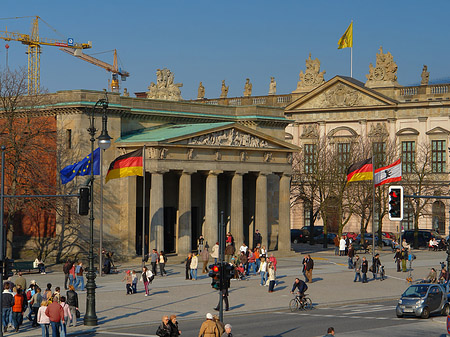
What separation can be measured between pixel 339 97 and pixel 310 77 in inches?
225

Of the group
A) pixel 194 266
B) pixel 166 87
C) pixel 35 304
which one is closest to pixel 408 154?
pixel 166 87

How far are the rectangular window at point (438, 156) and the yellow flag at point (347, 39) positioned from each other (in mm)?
16779

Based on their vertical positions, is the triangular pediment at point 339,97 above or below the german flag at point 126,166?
above

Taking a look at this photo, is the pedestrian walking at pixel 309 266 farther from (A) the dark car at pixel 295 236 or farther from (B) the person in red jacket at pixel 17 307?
(A) the dark car at pixel 295 236

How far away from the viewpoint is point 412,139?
105938mm

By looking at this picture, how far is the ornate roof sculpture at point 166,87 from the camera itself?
79938mm

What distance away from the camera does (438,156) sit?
4092 inches

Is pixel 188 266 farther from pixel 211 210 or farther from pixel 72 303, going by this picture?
pixel 72 303

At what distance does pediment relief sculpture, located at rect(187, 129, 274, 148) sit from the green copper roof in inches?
25.0

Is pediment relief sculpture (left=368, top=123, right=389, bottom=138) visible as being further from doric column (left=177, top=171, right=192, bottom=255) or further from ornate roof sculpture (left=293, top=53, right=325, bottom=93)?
doric column (left=177, top=171, right=192, bottom=255)

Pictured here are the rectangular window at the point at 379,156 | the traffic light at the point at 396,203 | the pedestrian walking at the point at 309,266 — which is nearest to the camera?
the traffic light at the point at 396,203

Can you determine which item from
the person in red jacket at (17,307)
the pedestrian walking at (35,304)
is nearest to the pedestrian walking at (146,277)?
the pedestrian walking at (35,304)

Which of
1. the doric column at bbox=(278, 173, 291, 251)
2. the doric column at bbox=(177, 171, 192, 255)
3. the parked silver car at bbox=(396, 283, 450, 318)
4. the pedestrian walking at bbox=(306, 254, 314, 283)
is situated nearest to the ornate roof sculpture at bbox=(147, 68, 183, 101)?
the doric column at bbox=(278, 173, 291, 251)

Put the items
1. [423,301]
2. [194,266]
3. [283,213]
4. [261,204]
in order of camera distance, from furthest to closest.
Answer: [283,213]
[261,204]
[194,266]
[423,301]
